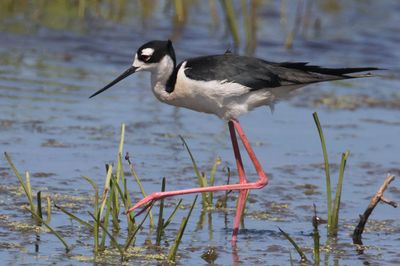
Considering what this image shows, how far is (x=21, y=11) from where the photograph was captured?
1256 centimetres

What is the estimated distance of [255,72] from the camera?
6414 millimetres

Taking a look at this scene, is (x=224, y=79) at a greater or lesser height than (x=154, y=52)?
lesser

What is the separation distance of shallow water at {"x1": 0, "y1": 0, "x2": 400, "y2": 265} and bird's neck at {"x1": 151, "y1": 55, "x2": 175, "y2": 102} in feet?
2.56

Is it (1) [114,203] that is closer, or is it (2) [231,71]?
(1) [114,203]

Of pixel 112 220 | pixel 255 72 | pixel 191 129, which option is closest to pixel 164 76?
pixel 255 72

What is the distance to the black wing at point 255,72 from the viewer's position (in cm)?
632

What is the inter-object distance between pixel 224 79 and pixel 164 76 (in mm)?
393

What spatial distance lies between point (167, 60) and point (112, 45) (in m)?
5.37

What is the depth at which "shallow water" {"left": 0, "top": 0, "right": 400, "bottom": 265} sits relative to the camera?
6.11m

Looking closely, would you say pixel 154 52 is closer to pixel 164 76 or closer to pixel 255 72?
pixel 164 76

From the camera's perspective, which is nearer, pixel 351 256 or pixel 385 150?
pixel 351 256

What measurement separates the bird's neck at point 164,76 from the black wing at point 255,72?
4.6 inches

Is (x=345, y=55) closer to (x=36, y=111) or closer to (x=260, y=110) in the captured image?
(x=260, y=110)

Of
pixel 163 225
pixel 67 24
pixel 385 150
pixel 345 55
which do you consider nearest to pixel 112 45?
pixel 67 24
